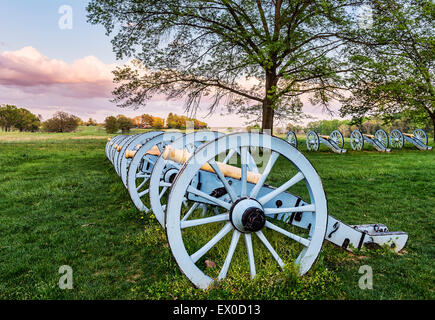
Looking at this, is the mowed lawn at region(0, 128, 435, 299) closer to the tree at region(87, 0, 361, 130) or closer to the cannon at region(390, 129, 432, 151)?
the tree at region(87, 0, 361, 130)

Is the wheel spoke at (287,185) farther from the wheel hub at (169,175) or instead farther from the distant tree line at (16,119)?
the distant tree line at (16,119)

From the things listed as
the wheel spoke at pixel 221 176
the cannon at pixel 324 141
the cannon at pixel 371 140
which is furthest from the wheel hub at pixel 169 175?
the cannon at pixel 371 140

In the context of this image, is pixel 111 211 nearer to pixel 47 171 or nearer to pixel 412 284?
pixel 412 284

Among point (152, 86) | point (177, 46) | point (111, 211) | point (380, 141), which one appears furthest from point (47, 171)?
point (380, 141)

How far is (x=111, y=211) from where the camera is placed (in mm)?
5582

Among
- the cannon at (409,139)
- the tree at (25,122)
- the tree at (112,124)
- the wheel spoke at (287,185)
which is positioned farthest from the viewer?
the tree at (25,122)

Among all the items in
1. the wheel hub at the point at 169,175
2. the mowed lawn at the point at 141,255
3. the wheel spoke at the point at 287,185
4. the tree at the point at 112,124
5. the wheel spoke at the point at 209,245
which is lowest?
the mowed lawn at the point at 141,255

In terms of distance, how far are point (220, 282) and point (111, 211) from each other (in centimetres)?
369

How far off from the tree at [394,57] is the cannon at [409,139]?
8.05 metres

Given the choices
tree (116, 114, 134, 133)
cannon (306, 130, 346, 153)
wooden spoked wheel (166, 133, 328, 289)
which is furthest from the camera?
tree (116, 114, 134, 133)

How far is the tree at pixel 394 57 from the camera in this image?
11.8 metres

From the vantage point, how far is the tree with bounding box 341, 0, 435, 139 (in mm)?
11828

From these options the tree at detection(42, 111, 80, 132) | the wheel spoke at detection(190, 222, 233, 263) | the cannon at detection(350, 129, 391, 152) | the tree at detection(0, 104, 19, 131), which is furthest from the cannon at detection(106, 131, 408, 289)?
the tree at detection(0, 104, 19, 131)

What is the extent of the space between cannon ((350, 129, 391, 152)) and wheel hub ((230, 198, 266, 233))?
18422 millimetres
